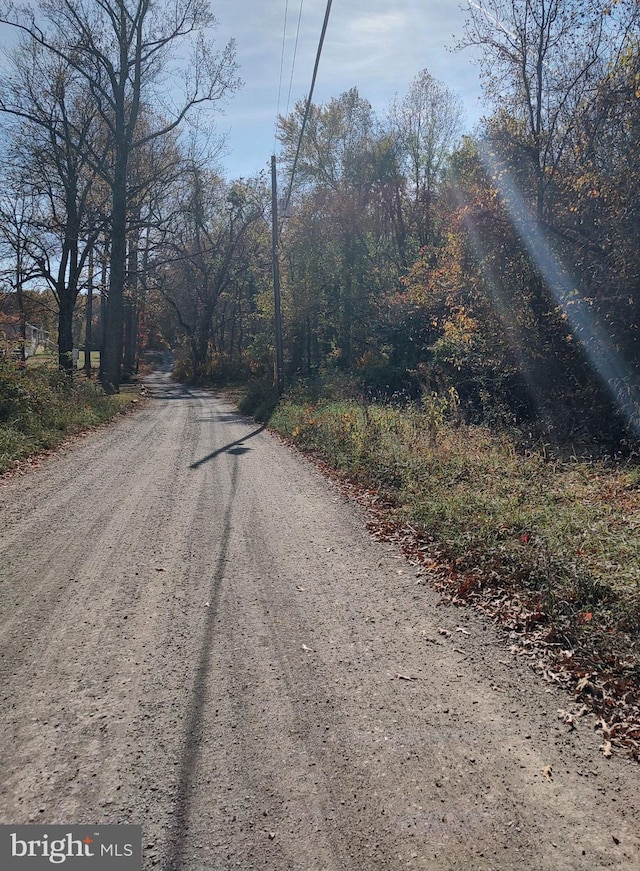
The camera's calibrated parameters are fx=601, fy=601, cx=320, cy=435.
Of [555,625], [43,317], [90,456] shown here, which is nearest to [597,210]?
[555,625]

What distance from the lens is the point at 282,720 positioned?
3.47 metres

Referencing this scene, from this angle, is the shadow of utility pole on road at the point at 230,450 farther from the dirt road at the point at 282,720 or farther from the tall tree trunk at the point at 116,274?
the tall tree trunk at the point at 116,274

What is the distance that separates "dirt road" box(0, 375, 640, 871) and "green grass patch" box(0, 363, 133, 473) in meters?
5.59

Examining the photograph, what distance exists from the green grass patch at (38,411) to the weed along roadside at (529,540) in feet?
19.8

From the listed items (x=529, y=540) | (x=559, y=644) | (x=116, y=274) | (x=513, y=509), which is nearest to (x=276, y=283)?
(x=116, y=274)

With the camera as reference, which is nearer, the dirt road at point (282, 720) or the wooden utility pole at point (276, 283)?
the dirt road at point (282, 720)

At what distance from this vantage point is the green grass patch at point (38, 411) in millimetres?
11720

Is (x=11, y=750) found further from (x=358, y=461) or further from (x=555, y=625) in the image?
(x=358, y=461)

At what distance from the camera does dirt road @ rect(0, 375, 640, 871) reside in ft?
8.68

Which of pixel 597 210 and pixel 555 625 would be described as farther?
pixel 597 210

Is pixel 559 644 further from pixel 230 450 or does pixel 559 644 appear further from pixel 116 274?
pixel 116 274

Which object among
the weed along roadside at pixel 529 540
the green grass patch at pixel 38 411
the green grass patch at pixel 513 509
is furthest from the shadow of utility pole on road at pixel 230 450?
the green grass patch at pixel 38 411

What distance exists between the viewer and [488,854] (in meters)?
2.55

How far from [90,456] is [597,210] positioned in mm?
11381
